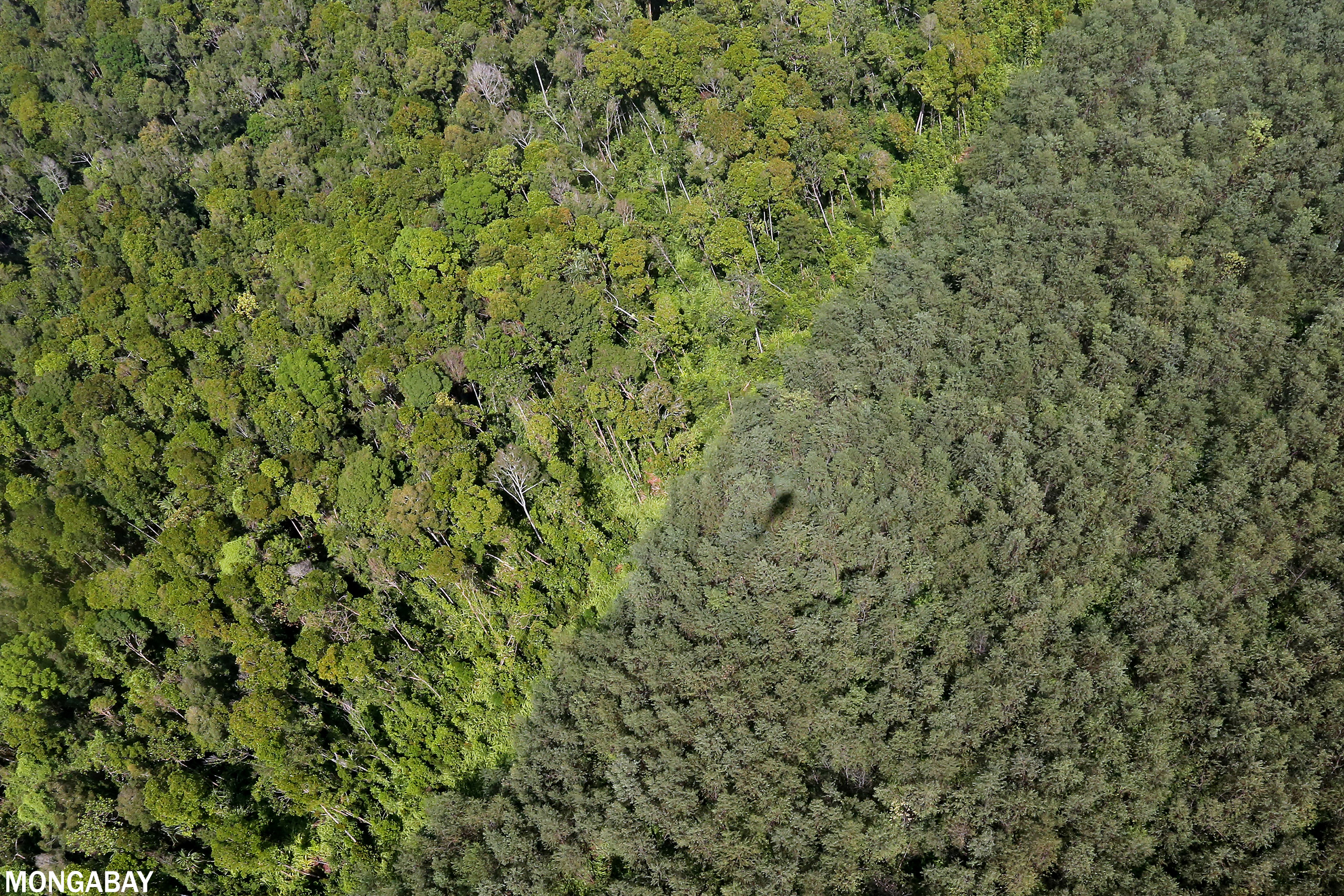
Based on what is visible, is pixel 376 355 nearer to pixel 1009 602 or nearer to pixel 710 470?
pixel 710 470

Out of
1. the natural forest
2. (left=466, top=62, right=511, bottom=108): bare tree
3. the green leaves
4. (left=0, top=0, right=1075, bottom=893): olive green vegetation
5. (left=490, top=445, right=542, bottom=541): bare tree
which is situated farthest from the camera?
(left=466, top=62, right=511, bottom=108): bare tree

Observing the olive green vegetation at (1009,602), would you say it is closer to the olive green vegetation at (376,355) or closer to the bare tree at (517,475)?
the olive green vegetation at (376,355)

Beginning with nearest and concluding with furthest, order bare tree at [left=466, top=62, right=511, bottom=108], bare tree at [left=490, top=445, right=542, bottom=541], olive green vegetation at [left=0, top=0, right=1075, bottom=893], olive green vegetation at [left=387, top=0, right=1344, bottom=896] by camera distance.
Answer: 1. olive green vegetation at [left=387, top=0, right=1344, bottom=896]
2. olive green vegetation at [left=0, top=0, right=1075, bottom=893]
3. bare tree at [left=490, top=445, right=542, bottom=541]
4. bare tree at [left=466, top=62, right=511, bottom=108]

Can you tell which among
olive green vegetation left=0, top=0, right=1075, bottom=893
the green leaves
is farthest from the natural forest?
olive green vegetation left=0, top=0, right=1075, bottom=893

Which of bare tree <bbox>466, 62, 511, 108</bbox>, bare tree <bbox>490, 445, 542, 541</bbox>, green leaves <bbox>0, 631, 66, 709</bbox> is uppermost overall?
bare tree <bbox>466, 62, 511, 108</bbox>

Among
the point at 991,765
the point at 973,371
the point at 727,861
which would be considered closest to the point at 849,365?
the point at 973,371

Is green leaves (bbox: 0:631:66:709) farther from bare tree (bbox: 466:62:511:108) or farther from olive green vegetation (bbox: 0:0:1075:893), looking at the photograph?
bare tree (bbox: 466:62:511:108)

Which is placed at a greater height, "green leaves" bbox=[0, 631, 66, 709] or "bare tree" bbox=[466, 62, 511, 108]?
"bare tree" bbox=[466, 62, 511, 108]
